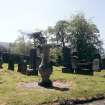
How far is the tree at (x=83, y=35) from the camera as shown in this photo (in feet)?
186

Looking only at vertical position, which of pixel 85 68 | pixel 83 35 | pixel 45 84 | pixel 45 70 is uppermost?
pixel 83 35

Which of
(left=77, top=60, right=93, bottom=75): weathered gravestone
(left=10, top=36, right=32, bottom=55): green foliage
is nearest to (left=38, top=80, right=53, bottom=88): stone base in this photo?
(left=77, top=60, right=93, bottom=75): weathered gravestone

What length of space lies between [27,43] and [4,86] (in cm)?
6521

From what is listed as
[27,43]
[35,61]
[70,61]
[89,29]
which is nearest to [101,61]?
[70,61]

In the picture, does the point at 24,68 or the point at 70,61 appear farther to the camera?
the point at 70,61

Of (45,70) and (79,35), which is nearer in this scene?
(45,70)

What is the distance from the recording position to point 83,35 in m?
58.4

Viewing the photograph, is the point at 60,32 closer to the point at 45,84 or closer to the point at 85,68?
the point at 85,68

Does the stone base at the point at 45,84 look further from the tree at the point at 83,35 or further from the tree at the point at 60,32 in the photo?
the tree at the point at 60,32

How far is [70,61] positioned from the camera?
30875 millimetres

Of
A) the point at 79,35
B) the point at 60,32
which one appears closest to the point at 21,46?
the point at 60,32

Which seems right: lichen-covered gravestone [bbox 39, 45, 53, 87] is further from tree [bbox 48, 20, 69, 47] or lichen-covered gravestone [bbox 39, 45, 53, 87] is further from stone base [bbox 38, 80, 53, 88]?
tree [bbox 48, 20, 69, 47]

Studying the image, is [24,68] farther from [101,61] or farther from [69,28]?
[69,28]

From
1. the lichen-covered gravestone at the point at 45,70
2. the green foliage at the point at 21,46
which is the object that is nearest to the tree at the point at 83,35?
the green foliage at the point at 21,46
